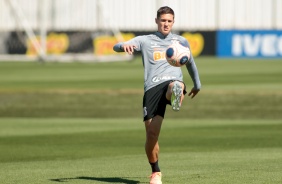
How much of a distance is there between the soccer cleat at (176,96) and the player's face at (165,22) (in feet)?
2.21

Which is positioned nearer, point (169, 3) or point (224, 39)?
point (224, 39)

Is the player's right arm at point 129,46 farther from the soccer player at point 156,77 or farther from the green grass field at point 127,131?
the green grass field at point 127,131

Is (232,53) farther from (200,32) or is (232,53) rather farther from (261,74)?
(261,74)

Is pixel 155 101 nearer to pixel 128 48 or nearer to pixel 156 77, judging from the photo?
pixel 156 77

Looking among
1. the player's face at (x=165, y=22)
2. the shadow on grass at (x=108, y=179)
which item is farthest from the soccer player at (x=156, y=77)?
the shadow on grass at (x=108, y=179)

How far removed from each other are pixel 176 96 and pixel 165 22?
87 centimetres

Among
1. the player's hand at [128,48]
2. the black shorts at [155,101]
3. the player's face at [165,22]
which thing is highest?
the player's face at [165,22]

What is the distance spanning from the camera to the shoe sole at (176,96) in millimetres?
10727

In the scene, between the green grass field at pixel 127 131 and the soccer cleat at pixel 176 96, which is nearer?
the soccer cleat at pixel 176 96

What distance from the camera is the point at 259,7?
58.6m

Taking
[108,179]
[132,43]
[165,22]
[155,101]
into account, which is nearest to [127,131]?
[108,179]

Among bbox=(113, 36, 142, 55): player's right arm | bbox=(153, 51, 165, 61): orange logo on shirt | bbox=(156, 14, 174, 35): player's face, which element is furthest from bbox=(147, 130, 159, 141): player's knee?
bbox=(156, 14, 174, 35): player's face

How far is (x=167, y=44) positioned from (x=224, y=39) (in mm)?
39714

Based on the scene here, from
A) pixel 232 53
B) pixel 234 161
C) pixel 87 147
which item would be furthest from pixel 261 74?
pixel 234 161
